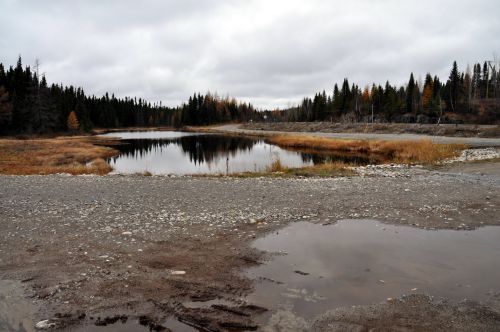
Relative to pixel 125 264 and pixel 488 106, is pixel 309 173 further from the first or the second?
pixel 488 106

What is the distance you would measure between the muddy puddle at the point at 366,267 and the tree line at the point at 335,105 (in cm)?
7226

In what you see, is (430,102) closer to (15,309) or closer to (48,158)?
(48,158)

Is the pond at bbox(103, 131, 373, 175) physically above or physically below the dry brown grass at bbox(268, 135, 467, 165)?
below

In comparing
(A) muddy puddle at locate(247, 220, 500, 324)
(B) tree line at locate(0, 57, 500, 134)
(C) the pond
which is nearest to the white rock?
(A) muddy puddle at locate(247, 220, 500, 324)

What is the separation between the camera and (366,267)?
27.0 ft

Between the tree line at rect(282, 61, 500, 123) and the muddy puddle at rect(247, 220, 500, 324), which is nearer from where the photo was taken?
the muddy puddle at rect(247, 220, 500, 324)

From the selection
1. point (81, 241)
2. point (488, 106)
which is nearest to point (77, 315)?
point (81, 241)

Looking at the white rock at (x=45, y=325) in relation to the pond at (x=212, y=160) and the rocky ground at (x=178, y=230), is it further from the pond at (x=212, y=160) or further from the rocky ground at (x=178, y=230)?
the pond at (x=212, y=160)

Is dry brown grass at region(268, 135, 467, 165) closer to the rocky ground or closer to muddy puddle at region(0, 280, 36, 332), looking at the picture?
the rocky ground

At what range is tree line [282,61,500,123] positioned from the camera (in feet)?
290

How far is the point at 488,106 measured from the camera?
278 feet

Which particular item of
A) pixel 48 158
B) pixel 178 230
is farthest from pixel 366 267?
pixel 48 158

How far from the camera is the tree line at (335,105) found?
76500mm

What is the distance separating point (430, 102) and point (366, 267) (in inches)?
3933
